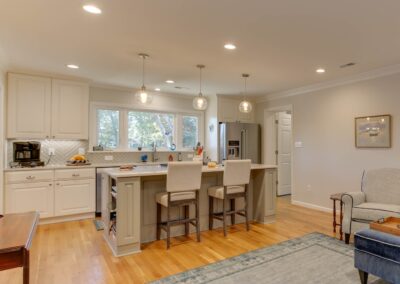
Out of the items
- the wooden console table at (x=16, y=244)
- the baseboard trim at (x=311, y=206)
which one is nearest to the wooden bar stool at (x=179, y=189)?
the wooden console table at (x=16, y=244)

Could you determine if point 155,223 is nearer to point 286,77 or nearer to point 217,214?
point 217,214

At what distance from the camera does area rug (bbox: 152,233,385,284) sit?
2416mm

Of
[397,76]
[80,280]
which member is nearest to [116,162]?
[80,280]

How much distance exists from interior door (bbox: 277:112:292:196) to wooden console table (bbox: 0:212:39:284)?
19.4 feet

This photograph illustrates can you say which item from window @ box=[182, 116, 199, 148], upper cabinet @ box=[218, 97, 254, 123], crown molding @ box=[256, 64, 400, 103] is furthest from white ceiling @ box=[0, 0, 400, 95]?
window @ box=[182, 116, 199, 148]

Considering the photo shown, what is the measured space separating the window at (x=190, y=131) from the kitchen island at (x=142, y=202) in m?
2.35

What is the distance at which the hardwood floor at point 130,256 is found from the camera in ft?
8.29

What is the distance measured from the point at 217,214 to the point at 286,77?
107 inches

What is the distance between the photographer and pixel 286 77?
4594 mm

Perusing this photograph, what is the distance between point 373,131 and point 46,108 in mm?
5532

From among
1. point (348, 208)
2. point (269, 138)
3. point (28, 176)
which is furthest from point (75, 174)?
point (269, 138)

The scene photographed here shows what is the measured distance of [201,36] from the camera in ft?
9.36

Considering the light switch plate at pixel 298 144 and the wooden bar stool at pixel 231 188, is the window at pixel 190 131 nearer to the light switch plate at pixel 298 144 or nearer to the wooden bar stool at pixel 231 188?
the light switch plate at pixel 298 144

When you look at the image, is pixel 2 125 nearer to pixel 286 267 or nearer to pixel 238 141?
pixel 286 267
